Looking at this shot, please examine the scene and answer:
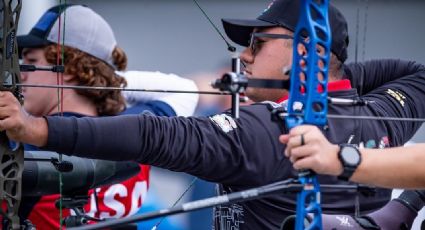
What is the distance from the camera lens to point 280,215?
1890 millimetres

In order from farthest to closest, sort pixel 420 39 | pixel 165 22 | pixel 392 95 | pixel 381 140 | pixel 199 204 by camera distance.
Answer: pixel 165 22 → pixel 420 39 → pixel 392 95 → pixel 381 140 → pixel 199 204

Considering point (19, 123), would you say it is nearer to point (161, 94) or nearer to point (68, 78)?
point (68, 78)

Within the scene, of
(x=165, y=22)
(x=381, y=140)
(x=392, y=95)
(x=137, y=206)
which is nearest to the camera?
(x=381, y=140)

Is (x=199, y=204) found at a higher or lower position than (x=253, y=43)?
lower

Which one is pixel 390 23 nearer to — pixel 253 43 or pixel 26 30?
pixel 253 43

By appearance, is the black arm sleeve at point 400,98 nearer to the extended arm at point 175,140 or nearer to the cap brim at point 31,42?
the extended arm at point 175,140

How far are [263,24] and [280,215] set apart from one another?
48 cm

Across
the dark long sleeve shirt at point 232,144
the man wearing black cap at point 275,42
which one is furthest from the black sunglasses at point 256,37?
the dark long sleeve shirt at point 232,144

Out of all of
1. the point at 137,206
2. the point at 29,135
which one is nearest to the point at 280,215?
the point at 29,135

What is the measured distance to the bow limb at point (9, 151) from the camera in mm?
1736

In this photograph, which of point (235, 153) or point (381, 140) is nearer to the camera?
point (235, 153)

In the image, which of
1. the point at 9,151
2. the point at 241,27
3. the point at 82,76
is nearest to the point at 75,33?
the point at 82,76

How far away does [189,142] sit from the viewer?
1.72 meters

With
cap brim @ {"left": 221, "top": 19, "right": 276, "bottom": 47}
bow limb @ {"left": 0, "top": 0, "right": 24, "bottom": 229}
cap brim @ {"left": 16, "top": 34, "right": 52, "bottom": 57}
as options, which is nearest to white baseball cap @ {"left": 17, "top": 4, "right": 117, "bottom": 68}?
cap brim @ {"left": 16, "top": 34, "right": 52, "bottom": 57}
